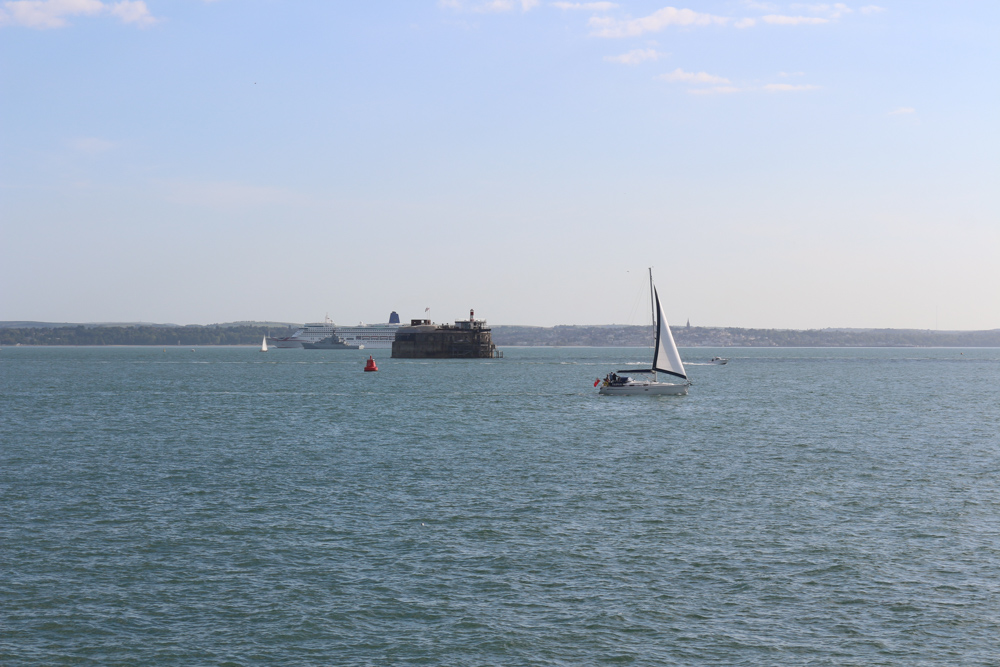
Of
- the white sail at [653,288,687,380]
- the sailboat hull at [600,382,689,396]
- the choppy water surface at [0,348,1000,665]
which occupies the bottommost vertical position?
the choppy water surface at [0,348,1000,665]

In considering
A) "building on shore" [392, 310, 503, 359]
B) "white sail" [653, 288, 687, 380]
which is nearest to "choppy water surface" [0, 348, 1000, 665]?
"white sail" [653, 288, 687, 380]

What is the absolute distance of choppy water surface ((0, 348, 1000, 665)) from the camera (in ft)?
55.1

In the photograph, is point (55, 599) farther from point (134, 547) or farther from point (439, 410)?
point (439, 410)

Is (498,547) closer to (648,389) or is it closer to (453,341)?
(648,389)

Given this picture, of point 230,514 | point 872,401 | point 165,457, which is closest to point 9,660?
point 230,514

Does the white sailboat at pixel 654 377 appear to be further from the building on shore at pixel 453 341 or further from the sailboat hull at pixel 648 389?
the building on shore at pixel 453 341

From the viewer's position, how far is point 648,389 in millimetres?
76562

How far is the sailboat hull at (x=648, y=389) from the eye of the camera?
250 ft

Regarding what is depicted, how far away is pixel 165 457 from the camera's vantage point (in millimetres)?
41031

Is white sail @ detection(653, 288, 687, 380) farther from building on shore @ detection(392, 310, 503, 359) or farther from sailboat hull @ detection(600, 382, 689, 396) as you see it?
building on shore @ detection(392, 310, 503, 359)

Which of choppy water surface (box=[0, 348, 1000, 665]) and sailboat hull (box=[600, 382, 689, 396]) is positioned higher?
sailboat hull (box=[600, 382, 689, 396])

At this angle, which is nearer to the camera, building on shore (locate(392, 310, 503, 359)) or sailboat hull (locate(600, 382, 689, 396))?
sailboat hull (locate(600, 382, 689, 396))

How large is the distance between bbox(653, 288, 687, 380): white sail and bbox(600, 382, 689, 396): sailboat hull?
1.20 metres

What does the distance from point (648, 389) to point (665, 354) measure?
3.52 m
